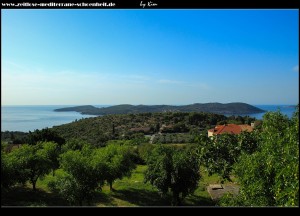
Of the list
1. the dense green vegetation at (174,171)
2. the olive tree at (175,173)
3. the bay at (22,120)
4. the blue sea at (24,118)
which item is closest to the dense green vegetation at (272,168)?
the dense green vegetation at (174,171)

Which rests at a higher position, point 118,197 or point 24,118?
point 24,118

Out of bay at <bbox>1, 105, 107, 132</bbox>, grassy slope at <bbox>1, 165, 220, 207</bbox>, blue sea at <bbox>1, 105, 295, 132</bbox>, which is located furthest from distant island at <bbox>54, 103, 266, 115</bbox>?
blue sea at <bbox>1, 105, 295, 132</bbox>

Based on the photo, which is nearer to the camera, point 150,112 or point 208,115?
point 208,115

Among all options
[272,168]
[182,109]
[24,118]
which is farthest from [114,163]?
[182,109]

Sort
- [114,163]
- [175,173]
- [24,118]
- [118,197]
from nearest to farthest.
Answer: [24,118] → [175,173] → [118,197] → [114,163]

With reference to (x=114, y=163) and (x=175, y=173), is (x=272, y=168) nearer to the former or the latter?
(x=175, y=173)

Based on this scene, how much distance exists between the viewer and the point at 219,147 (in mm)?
11719

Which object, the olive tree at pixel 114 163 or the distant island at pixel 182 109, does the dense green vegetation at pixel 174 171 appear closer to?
the olive tree at pixel 114 163

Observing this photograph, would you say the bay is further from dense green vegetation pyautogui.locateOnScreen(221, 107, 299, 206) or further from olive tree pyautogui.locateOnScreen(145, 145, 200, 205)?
olive tree pyautogui.locateOnScreen(145, 145, 200, 205)
